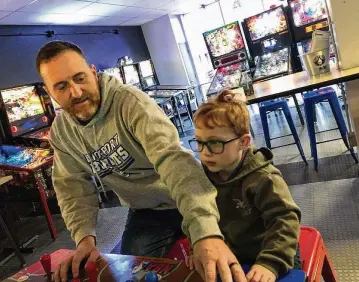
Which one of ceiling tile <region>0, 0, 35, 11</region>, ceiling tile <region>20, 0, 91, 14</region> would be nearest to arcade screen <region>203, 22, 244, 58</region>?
ceiling tile <region>20, 0, 91, 14</region>

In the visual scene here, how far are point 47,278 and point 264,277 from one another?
0.76 meters

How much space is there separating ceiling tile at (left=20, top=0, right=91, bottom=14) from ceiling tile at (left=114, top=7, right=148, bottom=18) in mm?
1365

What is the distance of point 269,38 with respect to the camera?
652 cm

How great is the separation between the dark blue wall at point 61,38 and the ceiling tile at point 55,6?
0.59 metres

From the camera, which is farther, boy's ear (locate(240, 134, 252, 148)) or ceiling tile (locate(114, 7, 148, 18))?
ceiling tile (locate(114, 7, 148, 18))

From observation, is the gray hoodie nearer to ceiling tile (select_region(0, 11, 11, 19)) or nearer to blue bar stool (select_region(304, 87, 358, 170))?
blue bar stool (select_region(304, 87, 358, 170))

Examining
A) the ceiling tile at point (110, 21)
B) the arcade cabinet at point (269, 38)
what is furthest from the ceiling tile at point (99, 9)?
the arcade cabinet at point (269, 38)

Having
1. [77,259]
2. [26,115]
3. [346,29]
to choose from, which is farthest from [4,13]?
[77,259]

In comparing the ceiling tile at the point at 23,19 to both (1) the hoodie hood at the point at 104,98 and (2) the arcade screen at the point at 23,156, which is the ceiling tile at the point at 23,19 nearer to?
(2) the arcade screen at the point at 23,156

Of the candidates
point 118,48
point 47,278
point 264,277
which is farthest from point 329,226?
point 118,48

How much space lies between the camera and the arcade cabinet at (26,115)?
429 centimetres

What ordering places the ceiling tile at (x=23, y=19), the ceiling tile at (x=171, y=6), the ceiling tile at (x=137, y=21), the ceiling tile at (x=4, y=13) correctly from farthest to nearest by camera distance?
the ceiling tile at (x=137, y=21) → the ceiling tile at (x=171, y=6) → the ceiling tile at (x=23, y=19) → the ceiling tile at (x=4, y=13)

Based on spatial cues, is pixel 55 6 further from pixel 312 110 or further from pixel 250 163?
pixel 250 163

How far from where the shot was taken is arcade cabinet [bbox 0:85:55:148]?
4289 mm
